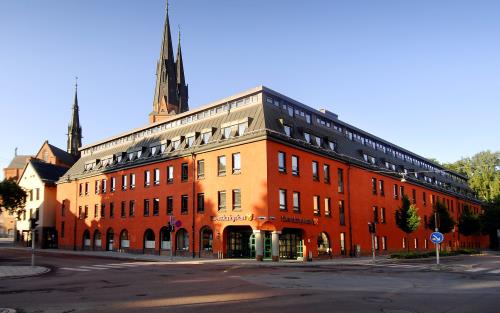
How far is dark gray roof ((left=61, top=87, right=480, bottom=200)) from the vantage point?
3650 cm

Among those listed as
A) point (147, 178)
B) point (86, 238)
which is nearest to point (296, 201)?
point (147, 178)

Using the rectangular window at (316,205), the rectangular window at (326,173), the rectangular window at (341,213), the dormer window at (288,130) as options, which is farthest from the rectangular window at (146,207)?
the rectangular window at (341,213)

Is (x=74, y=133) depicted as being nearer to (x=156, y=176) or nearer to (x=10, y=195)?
(x=10, y=195)

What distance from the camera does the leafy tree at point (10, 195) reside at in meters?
48.9

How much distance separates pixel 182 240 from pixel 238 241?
251 inches

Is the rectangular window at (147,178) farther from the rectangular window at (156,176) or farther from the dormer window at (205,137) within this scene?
the dormer window at (205,137)

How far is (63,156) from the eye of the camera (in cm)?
8431

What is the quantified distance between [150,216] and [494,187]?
6280 cm

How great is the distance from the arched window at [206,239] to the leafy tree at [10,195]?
24.9m

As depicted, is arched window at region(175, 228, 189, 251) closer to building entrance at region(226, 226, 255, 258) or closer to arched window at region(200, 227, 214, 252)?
arched window at region(200, 227, 214, 252)

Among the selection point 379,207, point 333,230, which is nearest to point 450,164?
point 379,207

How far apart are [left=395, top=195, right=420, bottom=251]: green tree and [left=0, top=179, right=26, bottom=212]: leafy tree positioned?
1648 inches

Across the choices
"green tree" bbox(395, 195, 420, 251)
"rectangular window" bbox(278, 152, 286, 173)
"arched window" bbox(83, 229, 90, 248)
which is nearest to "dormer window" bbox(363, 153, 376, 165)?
"green tree" bbox(395, 195, 420, 251)

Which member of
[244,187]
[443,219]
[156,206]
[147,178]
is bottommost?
[443,219]
